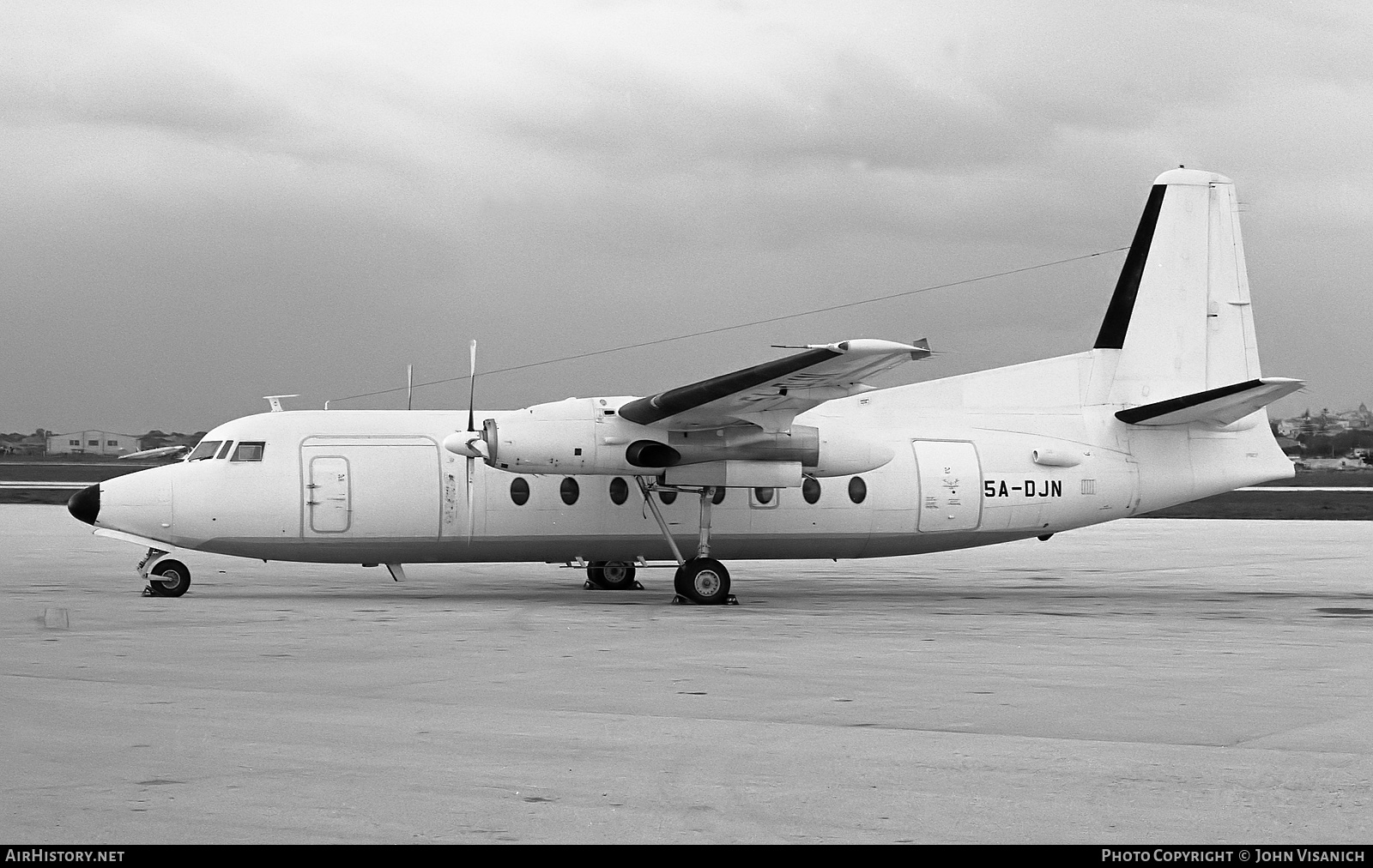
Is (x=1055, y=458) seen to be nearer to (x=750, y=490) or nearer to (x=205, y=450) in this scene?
(x=750, y=490)

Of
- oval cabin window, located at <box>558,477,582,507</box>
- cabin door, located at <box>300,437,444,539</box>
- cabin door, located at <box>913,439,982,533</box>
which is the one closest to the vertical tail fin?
cabin door, located at <box>913,439,982,533</box>

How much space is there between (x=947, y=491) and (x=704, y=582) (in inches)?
161

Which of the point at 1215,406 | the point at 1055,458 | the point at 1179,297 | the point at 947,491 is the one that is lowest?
the point at 947,491

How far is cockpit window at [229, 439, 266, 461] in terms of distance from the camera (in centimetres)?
1791

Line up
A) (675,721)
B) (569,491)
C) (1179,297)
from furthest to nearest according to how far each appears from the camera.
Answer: (1179,297)
(569,491)
(675,721)

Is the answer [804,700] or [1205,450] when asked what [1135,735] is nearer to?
[804,700]

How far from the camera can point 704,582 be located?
17750 millimetres

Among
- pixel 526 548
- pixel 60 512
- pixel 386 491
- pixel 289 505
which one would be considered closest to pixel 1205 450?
pixel 526 548

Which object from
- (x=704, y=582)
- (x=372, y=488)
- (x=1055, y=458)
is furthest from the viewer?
(x=1055, y=458)

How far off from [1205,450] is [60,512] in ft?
121

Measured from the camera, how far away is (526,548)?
18.6m

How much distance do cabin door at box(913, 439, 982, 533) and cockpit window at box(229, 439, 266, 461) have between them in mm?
9037

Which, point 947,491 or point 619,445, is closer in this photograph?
point 619,445

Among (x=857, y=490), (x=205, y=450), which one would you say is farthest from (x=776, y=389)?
(x=205, y=450)
